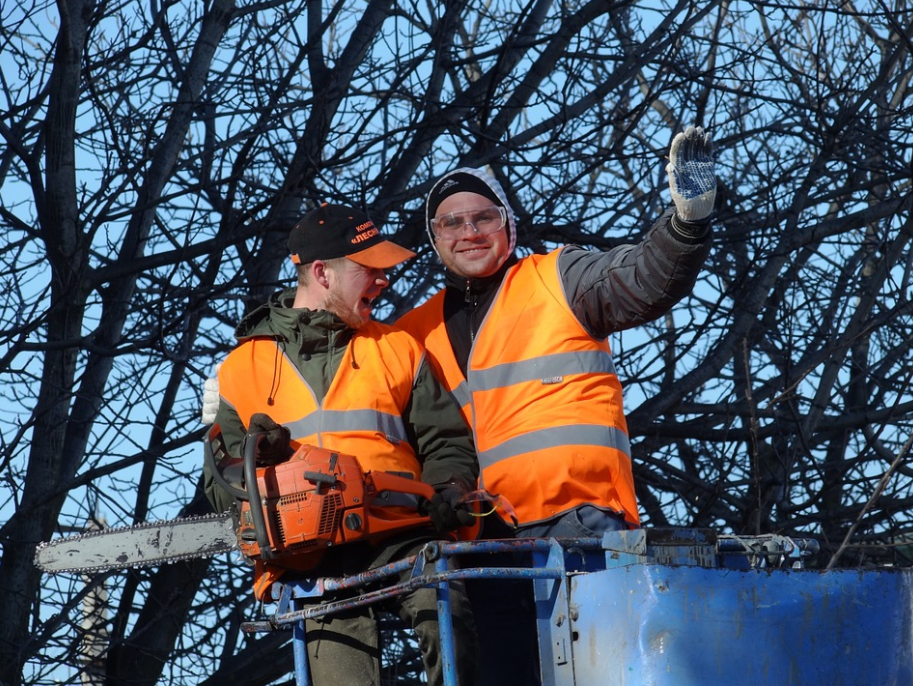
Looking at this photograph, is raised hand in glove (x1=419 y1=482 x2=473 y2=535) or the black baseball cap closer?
raised hand in glove (x1=419 y1=482 x2=473 y2=535)

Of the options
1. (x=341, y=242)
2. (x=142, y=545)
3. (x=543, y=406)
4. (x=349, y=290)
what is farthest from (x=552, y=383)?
(x=142, y=545)

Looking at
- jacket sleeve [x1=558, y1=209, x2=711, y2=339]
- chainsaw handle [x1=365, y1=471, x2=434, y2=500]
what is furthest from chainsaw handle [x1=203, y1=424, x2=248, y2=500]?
jacket sleeve [x1=558, y1=209, x2=711, y2=339]

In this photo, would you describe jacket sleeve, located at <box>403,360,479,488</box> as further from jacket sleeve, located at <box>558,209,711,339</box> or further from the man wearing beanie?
jacket sleeve, located at <box>558,209,711,339</box>

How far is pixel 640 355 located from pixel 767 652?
17.4 ft

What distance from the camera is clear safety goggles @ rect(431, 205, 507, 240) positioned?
14.3 ft

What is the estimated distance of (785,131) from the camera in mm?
8172

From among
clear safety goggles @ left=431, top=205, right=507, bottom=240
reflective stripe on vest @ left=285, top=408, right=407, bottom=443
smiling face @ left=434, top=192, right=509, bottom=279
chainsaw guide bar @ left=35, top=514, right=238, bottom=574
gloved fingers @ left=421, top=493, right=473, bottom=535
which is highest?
clear safety goggles @ left=431, top=205, right=507, bottom=240

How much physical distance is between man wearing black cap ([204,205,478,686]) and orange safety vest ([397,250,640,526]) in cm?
14

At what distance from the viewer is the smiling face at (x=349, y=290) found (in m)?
4.03

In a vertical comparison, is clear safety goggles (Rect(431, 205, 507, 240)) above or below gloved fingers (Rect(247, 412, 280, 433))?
above

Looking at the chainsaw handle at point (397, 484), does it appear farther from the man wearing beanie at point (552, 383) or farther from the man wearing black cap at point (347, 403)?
the man wearing beanie at point (552, 383)

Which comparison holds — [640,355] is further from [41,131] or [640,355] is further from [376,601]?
[376,601]

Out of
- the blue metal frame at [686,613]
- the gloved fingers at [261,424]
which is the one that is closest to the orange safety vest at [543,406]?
the blue metal frame at [686,613]

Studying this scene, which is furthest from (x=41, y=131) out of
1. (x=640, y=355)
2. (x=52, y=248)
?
(x=640, y=355)
